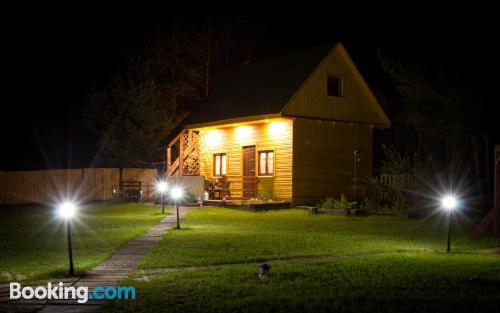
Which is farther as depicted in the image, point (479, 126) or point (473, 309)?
point (479, 126)

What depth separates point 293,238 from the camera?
16328 millimetres

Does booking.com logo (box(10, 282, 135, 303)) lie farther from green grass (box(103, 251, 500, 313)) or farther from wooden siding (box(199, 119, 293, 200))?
wooden siding (box(199, 119, 293, 200))

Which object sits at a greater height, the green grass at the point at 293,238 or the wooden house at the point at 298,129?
the wooden house at the point at 298,129

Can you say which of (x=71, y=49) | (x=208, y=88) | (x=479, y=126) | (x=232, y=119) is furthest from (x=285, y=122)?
(x=71, y=49)

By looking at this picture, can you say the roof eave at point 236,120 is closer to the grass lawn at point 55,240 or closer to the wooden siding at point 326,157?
the wooden siding at point 326,157

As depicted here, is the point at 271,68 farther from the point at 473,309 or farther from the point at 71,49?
the point at 473,309

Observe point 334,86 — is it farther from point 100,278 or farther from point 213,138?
point 100,278

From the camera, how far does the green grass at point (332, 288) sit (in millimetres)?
8195

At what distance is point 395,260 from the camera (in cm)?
1199

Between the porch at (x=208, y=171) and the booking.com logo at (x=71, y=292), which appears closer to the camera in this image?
the booking.com logo at (x=71, y=292)

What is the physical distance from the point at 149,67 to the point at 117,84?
440 centimetres

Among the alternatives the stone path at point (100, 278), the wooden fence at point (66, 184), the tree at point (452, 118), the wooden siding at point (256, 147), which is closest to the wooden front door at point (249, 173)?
the wooden siding at point (256, 147)

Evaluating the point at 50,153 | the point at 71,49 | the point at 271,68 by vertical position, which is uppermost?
the point at 71,49

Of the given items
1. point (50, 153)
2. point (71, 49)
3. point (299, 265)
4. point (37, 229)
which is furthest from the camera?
point (71, 49)
